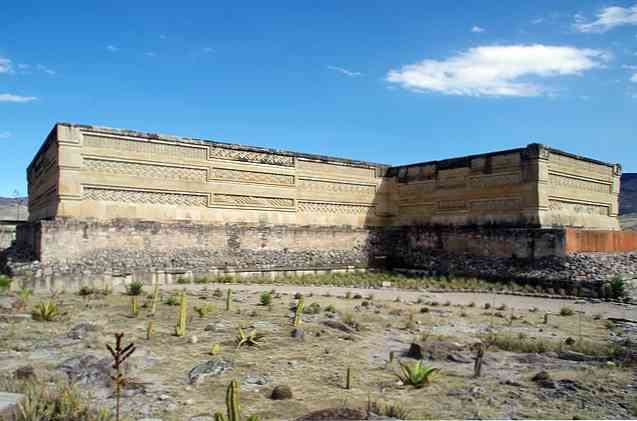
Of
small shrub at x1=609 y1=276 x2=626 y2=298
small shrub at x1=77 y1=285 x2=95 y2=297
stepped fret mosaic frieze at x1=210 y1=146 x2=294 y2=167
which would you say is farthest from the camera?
stepped fret mosaic frieze at x1=210 y1=146 x2=294 y2=167

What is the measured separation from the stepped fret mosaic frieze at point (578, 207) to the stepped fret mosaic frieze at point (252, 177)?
960 centimetres

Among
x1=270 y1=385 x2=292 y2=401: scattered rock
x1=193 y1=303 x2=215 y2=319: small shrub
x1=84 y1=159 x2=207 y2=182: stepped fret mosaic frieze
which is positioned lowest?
x1=270 y1=385 x2=292 y2=401: scattered rock

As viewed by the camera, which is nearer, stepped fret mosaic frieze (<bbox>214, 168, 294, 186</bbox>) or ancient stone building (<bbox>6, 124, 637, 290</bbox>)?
ancient stone building (<bbox>6, 124, 637, 290</bbox>)

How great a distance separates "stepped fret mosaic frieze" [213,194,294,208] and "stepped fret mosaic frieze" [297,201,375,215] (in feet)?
2.09

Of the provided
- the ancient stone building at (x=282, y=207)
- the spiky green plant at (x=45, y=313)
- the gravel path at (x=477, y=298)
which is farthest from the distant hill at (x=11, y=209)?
the spiky green plant at (x=45, y=313)

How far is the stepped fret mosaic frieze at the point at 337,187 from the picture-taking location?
65.9 ft

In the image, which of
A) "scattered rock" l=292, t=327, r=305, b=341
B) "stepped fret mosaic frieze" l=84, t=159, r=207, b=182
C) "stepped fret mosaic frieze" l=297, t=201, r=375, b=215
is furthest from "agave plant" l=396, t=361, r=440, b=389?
"stepped fret mosaic frieze" l=297, t=201, r=375, b=215

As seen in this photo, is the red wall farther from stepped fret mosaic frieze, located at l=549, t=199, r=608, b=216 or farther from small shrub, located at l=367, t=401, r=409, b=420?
small shrub, located at l=367, t=401, r=409, b=420

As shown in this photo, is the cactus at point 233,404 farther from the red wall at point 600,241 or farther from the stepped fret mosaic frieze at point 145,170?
the red wall at point 600,241

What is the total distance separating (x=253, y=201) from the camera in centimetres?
1853

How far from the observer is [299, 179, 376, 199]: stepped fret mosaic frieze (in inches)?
790

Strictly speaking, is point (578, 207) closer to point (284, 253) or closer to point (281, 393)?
point (284, 253)

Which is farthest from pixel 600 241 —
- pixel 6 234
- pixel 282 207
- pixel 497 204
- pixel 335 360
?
pixel 6 234

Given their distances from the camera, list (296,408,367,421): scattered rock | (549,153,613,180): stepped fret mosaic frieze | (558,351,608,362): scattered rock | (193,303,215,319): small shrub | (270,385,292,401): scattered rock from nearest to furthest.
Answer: (296,408,367,421): scattered rock, (270,385,292,401): scattered rock, (558,351,608,362): scattered rock, (193,303,215,319): small shrub, (549,153,613,180): stepped fret mosaic frieze
